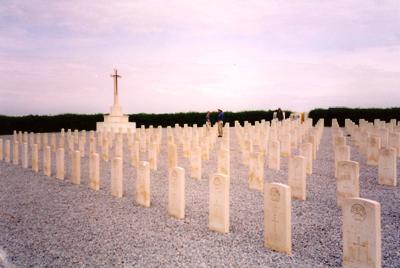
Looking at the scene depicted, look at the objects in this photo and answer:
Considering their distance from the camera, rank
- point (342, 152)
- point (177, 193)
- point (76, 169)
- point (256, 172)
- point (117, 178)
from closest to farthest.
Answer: point (177, 193), point (117, 178), point (256, 172), point (76, 169), point (342, 152)

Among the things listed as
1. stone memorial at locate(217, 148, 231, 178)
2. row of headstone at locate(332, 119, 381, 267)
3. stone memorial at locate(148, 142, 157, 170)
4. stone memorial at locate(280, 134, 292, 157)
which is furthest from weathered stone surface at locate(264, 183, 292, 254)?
stone memorial at locate(280, 134, 292, 157)

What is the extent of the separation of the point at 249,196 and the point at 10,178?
20.6 feet

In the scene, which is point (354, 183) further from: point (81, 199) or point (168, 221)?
point (81, 199)

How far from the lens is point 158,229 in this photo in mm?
5488

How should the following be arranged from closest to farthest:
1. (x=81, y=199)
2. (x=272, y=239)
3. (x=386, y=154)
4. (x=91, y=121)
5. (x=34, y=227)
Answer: (x=272, y=239)
(x=34, y=227)
(x=81, y=199)
(x=386, y=154)
(x=91, y=121)

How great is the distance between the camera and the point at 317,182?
875cm

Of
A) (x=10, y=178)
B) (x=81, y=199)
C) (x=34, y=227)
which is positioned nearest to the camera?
(x=34, y=227)

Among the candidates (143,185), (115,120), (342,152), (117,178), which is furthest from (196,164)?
(115,120)

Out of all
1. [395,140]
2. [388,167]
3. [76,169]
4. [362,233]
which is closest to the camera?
[362,233]

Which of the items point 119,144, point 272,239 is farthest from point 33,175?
point 272,239

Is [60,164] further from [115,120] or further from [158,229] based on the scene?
[115,120]

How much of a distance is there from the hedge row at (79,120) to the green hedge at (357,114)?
6.52 metres

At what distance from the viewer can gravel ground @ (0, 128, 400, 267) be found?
14.4 feet

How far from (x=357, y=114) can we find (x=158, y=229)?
33801 mm
